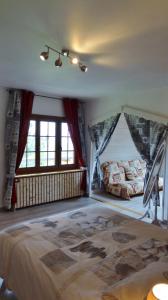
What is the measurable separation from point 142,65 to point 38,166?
308cm

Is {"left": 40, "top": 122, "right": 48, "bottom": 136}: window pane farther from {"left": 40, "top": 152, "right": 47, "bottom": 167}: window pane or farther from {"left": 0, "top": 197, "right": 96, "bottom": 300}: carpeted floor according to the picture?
{"left": 0, "top": 197, "right": 96, "bottom": 300}: carpeted floor

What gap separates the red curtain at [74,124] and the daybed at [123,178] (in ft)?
2.28

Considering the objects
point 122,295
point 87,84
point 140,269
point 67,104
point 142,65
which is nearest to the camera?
point 122,295

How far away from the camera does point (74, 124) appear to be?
5.13 metres

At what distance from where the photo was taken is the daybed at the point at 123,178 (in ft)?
A: 17.4

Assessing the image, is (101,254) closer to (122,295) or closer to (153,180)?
(122,295)

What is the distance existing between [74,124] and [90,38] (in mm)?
3199

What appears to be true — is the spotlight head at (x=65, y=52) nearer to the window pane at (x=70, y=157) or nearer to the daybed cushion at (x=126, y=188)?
the window pane at (x=70, y=157)

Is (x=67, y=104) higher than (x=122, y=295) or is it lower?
higher

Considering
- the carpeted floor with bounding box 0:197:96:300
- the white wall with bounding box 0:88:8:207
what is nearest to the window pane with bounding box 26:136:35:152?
the white wall with bounding box 0:88:8:207

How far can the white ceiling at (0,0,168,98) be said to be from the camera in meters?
1.52

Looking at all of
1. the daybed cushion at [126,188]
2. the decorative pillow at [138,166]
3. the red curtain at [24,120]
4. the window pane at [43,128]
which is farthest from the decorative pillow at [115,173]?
the red curtain at [24,120]

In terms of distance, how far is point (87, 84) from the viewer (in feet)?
12.2

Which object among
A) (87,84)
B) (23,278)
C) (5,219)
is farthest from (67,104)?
(23,278)
